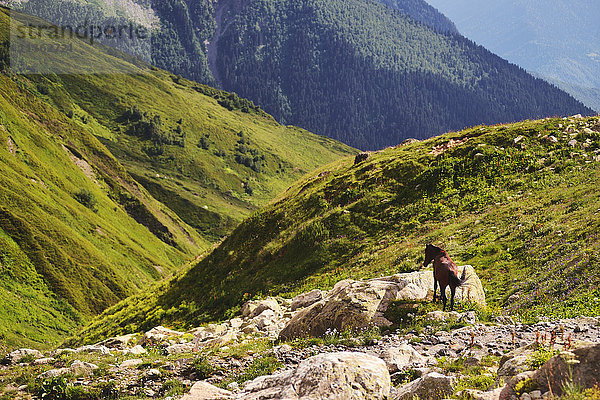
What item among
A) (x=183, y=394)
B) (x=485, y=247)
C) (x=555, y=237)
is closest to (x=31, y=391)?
(x=183, y=394)

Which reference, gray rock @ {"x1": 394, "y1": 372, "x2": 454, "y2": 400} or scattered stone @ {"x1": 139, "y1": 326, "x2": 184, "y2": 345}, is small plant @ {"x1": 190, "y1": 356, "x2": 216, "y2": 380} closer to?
gray rock @ {"x1": 394, "y1": 372, "x2": 454, "y2": 400}

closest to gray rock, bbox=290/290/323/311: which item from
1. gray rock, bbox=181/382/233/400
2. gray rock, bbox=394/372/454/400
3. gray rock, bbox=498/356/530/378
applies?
gray rock, bbox=181/382/233/400

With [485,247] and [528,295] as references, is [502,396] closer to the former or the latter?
[528,295]

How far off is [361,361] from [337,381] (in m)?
0.91

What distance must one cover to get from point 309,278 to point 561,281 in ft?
58.8

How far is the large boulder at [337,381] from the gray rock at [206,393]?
2124mm

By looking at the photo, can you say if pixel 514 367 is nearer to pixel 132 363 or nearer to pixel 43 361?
pixel 132 363

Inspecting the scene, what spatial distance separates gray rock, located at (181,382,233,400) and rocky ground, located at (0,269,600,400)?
30 millimetres

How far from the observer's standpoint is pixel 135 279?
118062 millimetres

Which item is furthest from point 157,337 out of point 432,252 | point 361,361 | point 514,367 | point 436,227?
point 514,367

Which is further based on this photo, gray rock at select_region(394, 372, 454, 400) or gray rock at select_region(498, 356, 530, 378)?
gray rock at select_region(394, 372, 454, 400)

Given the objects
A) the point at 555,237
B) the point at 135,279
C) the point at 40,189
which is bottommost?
the point at 135,279

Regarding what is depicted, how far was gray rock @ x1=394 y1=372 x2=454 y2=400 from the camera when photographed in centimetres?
894

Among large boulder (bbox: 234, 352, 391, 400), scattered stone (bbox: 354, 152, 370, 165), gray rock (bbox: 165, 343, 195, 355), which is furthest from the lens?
scattered stone (bbox: 354, 152, 370, 165)
